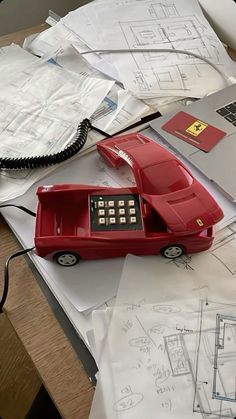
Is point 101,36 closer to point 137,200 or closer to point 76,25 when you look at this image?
point 76,25

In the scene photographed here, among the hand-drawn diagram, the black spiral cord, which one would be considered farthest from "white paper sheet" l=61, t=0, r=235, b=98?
the black spiral cord

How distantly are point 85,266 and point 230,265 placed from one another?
19 centimetres

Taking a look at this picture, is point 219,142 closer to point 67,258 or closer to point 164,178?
point 164,178

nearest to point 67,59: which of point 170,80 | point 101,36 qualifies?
point 101,36

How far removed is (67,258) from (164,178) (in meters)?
0.17

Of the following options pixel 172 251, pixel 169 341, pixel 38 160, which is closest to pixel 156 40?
pixel 38 160

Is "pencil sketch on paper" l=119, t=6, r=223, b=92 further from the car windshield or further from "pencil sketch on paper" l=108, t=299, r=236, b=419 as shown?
"pencil sketch on paper" l=108, t=299, r=236, b=419

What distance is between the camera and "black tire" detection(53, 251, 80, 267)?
0.62 meters

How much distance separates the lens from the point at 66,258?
63 cm

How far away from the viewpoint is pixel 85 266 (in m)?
0.64

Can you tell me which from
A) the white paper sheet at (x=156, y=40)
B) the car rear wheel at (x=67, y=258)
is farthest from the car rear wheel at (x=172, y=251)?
the white paper sheet at (x=156, y=40)

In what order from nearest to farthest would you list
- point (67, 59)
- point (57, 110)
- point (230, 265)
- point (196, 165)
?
point (230, 265), point (196, 165), point (57, 110), point (67, 59)

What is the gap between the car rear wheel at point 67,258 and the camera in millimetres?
625

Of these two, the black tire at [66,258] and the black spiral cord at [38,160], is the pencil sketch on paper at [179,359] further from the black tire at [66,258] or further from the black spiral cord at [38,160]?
the black spiral cord at [38,160]
